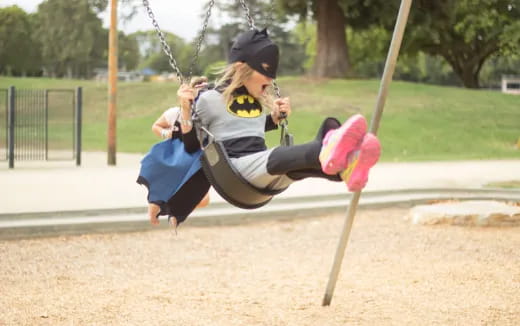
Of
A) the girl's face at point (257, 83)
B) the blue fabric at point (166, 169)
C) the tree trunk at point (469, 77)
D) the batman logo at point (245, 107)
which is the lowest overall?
the tree trunk at point (469, 77)

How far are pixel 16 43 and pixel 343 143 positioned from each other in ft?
122

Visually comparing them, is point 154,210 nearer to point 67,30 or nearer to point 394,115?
point 394,115

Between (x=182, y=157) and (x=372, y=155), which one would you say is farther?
(x=182, y=157)

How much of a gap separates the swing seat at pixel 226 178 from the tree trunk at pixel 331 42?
24.3 m

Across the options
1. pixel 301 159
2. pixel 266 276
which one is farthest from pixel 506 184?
pixel 301 159

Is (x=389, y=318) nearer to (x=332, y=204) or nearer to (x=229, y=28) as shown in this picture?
(x=332, y=204)

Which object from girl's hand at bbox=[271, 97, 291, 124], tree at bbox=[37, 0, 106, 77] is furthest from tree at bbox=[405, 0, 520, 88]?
girl's hand at bbox=[271, 97, 291, 124]

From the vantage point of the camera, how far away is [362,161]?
3.58m

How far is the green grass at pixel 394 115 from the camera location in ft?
70.6

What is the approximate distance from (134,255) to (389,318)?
3.32m

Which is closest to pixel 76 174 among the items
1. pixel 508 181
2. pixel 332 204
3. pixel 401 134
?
pixel 332 204

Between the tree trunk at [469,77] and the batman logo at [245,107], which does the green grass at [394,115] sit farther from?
the batman logo at [245,107]

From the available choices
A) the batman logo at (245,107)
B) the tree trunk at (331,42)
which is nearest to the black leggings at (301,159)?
the batman logo at (245,107)

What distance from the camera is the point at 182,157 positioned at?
467cm
